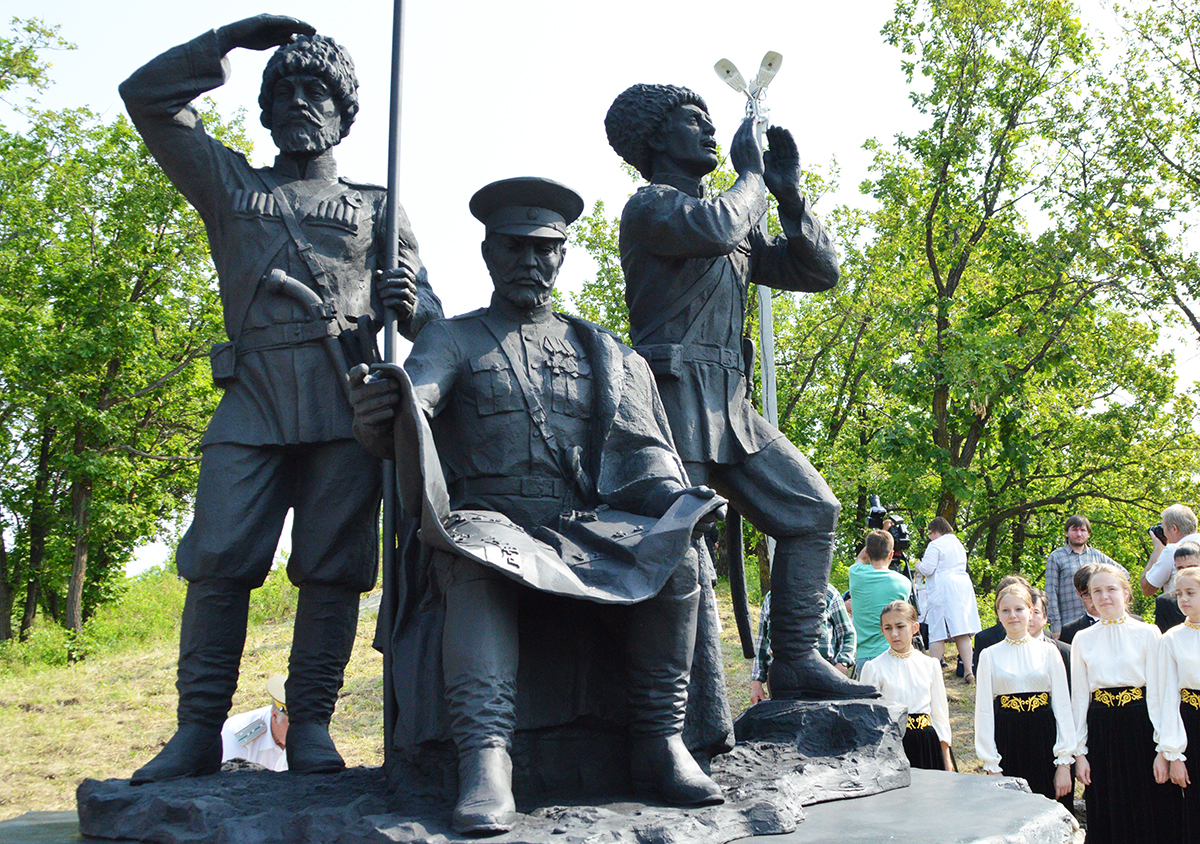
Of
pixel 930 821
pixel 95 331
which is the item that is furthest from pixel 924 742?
pixel 95 331

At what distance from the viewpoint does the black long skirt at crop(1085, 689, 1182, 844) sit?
518 centimetres

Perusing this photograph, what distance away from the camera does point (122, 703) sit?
1127 cm

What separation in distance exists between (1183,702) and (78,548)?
52.5 feet

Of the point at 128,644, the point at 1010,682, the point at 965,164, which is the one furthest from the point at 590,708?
the point at 128,644

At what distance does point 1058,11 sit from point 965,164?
2357 millimetres

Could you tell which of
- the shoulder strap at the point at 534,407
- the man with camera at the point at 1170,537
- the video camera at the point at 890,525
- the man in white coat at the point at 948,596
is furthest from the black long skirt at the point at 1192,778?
the man in white coat at the point at 948,596

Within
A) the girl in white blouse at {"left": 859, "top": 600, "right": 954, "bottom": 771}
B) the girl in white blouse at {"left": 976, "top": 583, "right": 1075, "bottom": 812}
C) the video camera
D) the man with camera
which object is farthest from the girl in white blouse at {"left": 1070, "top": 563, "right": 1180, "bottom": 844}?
the video camera

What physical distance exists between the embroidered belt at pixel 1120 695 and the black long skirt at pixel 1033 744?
0.93ft

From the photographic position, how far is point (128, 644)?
1803cm

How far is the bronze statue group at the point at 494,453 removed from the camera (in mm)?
3445

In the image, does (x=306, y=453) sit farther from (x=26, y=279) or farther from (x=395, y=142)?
(x=26, y=279)

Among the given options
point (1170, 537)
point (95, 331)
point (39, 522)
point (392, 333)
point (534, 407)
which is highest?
point (95, 331)

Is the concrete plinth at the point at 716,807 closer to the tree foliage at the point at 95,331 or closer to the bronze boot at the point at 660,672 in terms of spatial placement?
the bronze boot at the point at 660,672

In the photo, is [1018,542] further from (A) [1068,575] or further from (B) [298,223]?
(B) [298,223]
